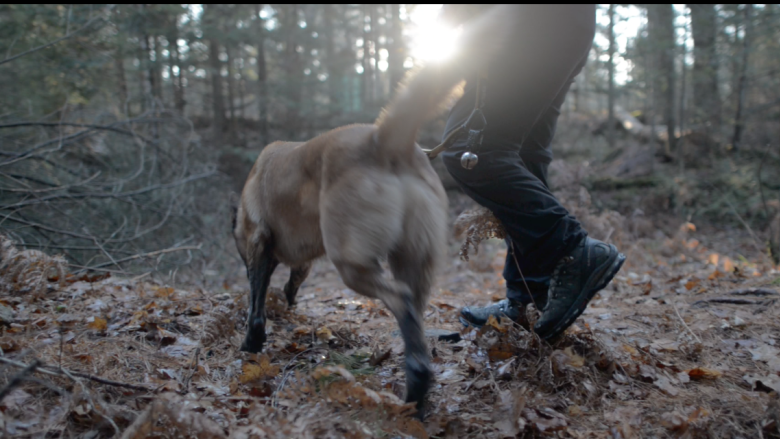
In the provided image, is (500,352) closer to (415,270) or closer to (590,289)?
(590,289)

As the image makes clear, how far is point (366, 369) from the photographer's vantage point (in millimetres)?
2602

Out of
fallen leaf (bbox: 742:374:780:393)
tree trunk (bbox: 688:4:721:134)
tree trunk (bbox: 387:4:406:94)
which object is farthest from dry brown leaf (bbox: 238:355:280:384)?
tree trunk (bbox: 387:4:406:94)

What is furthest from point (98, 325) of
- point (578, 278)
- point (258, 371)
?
point (578, 278)

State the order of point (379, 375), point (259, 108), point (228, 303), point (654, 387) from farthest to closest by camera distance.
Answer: point (259, 108) < point (228, 303) < point (379, 375) < point (654, 387)

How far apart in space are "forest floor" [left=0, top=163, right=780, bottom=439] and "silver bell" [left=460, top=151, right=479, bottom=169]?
888 millimetres

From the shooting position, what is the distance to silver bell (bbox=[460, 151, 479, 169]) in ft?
7.80

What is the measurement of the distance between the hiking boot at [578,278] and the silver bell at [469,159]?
66cm

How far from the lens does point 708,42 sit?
11.0 m

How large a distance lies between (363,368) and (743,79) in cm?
1072

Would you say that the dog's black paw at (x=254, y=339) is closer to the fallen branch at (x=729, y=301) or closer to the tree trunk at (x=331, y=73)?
the fallen branch at (x=729, y=301)

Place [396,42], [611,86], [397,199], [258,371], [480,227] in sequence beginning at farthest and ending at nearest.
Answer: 1. [396,42]
2. [611,86]
3. [480,227]
4. [258,371]
5. [397,199]

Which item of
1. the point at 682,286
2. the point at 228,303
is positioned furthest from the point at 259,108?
the point at 682,286

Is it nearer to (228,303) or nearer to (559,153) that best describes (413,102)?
(228,303)

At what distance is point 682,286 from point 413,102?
3.78 m
